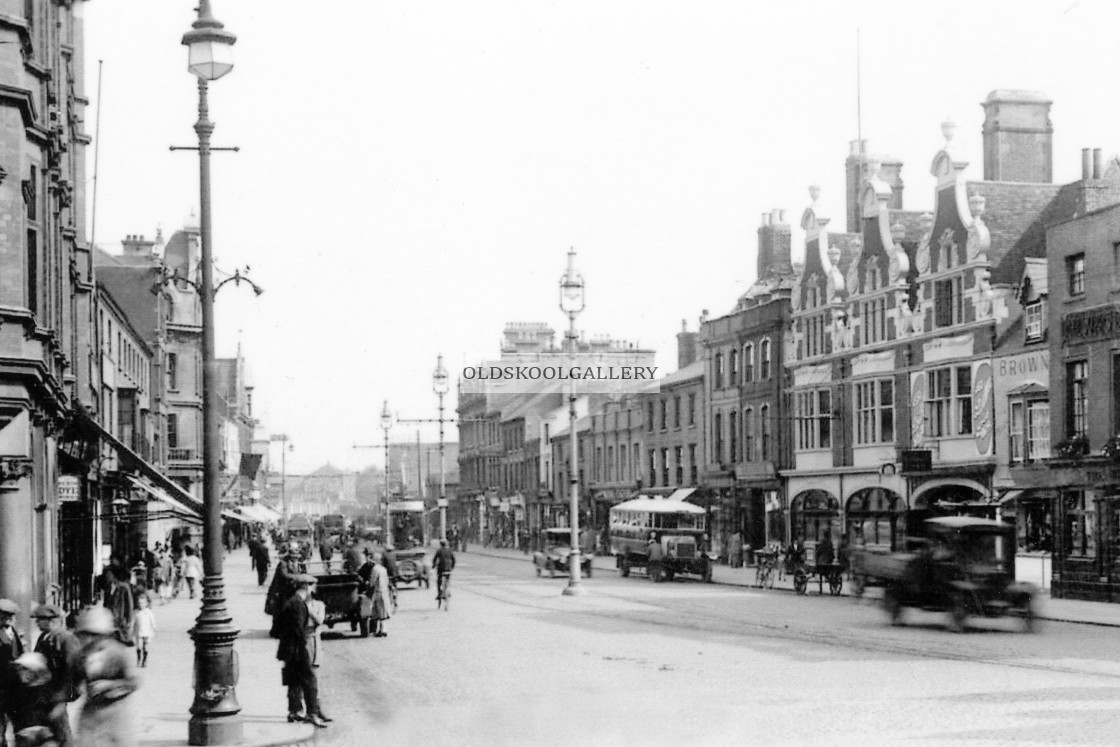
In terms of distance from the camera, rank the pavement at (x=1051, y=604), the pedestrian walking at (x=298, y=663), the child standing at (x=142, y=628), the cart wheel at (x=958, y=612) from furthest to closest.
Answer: the pavement at (x=1051, y=604)
the cart wheel at (x=958, y=612)
the child standing at (x=142, y=628)
the pedestrian walking at (x=298, y=663)

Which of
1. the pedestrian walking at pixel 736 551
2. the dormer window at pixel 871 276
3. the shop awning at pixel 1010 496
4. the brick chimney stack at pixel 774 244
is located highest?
the brick chimney stack at pixel 774 244

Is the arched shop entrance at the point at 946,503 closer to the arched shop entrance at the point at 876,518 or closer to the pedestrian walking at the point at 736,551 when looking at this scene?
→ the arched shop entrance at the point at 876,518

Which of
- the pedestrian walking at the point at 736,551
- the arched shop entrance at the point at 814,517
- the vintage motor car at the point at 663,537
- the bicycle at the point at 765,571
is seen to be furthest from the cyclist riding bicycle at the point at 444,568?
the pedestrian walking at the point at 736,551

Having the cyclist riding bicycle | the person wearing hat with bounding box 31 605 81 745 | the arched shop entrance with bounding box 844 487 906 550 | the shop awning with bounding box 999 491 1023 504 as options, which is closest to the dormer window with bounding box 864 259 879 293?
the arched shop entrance with bounding box 844 487 906 550

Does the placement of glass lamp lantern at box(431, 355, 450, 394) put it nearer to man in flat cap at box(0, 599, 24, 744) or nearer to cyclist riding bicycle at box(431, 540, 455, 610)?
cyclist riding bicycle at box(431, 540, 455, 610)

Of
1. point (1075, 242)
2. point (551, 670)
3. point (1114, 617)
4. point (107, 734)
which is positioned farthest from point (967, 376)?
point (107, 734)

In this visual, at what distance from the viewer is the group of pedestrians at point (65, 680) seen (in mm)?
10000

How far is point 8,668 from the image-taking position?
11430mm

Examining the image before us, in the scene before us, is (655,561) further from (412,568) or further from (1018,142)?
(1018,142)

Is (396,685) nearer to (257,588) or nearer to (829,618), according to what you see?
(829,618)

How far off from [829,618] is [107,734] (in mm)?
21461

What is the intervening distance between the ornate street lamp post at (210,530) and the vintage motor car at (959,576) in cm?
1506

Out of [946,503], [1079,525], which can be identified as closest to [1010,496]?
[946,503]

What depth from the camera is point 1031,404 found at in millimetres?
41219
